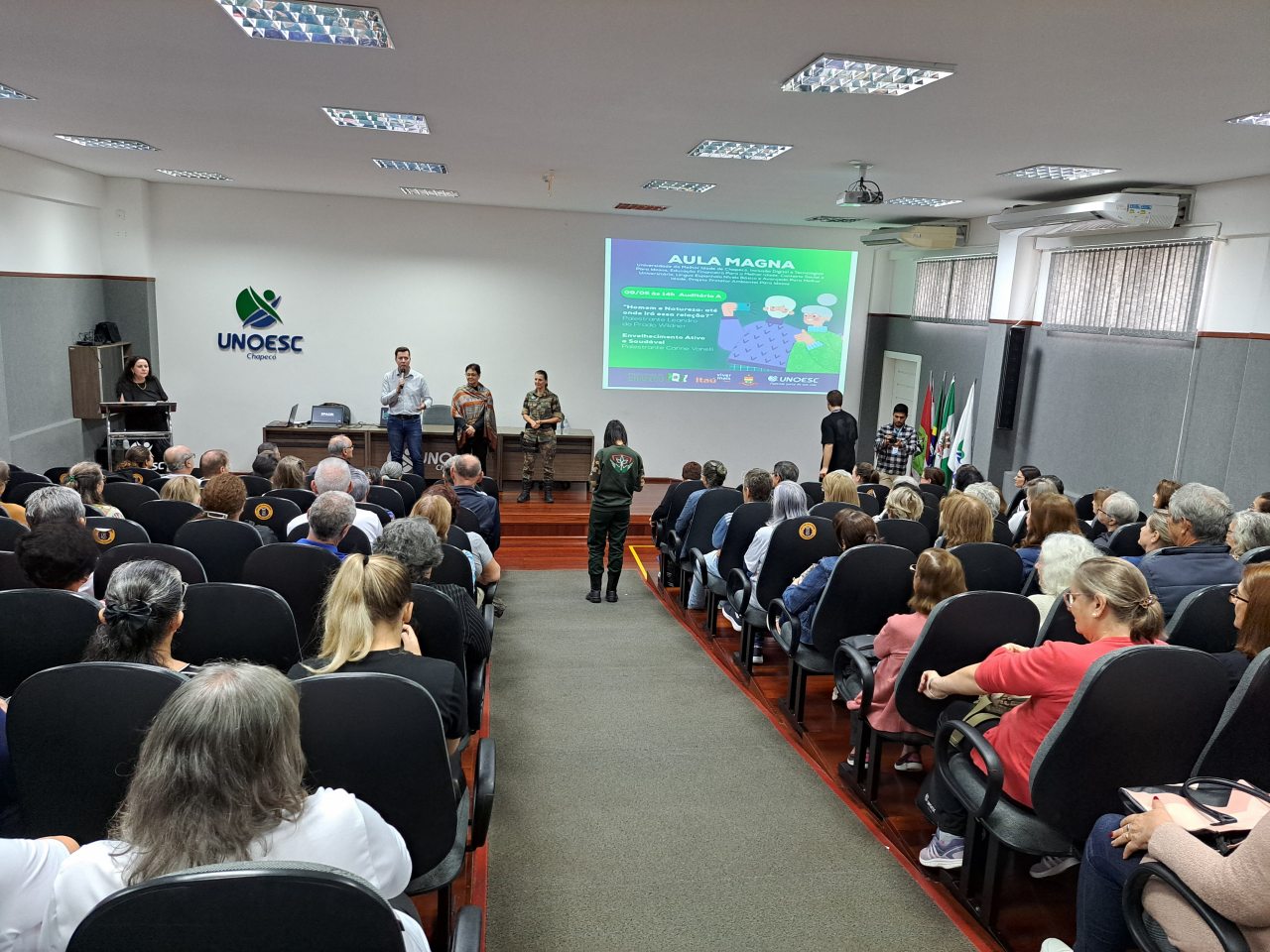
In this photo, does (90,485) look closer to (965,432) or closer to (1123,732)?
(1123,732)

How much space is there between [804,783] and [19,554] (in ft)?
9.94

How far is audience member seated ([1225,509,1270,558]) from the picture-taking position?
3.87 m

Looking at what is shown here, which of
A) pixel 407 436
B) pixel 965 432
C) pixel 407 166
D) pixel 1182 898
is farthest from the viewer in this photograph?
pixel 965 432

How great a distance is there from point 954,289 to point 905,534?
6213 millimetres

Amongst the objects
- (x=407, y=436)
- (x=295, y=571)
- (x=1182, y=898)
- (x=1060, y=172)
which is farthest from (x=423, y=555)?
(x=407, y=436)

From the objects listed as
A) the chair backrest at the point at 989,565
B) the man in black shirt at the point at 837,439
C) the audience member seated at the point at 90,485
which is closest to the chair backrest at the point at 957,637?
the chair backrest at the point at 989,565

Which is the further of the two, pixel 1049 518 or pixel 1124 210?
pixel 1124 210

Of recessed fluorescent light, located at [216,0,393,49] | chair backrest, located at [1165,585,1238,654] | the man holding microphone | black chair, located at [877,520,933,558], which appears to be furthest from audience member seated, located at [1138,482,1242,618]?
the man holding microphone

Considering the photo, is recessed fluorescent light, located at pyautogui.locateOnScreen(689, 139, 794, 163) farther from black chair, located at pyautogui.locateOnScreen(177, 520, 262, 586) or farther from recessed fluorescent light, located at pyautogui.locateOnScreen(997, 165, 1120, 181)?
black chair, located at pyautogui.locateOnScreen(177, 520, 262, 586)

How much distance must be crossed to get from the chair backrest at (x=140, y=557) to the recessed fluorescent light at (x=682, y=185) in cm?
558

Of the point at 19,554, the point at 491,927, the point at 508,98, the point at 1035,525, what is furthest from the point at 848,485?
the point at 19,554

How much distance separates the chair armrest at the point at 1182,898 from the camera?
1548mm

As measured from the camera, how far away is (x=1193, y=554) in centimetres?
352

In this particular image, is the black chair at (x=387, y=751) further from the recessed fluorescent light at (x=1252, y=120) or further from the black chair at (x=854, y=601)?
the recessed fluorescent light at (x=1252, y=120)
